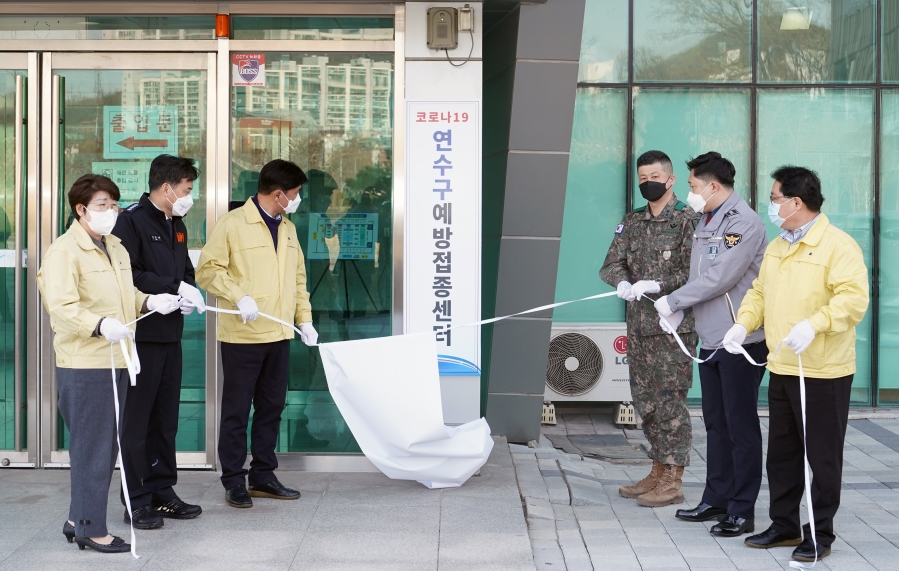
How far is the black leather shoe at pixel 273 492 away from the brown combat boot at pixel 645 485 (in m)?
2.01

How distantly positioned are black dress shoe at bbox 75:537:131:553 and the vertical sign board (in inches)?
87.0

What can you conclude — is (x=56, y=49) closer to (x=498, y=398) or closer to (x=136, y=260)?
(x=136, y=260)

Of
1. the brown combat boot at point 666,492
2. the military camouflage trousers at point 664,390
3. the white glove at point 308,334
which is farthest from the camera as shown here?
the brown combat boot at point 666,492

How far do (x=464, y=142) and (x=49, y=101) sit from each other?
2.59 m

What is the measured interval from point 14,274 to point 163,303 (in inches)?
82.7

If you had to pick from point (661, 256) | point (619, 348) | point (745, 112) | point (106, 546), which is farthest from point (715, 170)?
point (745, 112)

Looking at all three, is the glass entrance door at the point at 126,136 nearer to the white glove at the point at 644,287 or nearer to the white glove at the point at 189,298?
the white glove at the point at 189,298

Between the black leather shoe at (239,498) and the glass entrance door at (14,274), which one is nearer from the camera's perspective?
the black leather shoe at (239,498)

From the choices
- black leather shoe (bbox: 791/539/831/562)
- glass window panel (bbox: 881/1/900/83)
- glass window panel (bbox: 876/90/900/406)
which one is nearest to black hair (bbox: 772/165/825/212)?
black leather shoe (bbox: 791/539/831/562)

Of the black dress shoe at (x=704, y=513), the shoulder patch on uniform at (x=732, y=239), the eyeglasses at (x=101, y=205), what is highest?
the eyeglasses at (x=101, y=205)

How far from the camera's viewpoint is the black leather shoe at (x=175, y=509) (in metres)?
5.21

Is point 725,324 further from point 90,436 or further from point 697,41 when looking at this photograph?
point 697,41

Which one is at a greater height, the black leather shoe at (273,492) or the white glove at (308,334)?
the white glove at (308,334)

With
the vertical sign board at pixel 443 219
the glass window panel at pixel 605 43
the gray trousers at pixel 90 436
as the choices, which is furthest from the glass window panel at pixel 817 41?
the gray trousers at pixel 90 436
